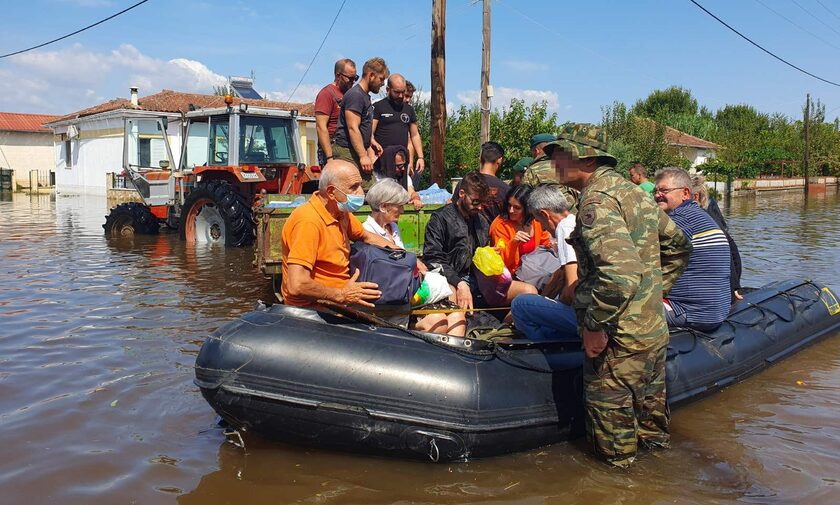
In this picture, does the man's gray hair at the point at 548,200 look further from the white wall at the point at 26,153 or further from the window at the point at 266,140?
the white wall at the point at 26,153

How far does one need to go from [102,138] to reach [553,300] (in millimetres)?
29456

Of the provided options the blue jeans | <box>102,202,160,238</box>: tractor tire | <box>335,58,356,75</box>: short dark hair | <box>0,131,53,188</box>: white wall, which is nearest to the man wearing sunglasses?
<box>335,58,356,75</box>: short dark hair

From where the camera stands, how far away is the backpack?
423cm

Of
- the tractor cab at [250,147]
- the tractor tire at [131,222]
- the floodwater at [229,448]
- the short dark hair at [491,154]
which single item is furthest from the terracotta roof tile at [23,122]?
the short dark hair at [491,154]

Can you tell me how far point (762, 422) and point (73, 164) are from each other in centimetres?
3388

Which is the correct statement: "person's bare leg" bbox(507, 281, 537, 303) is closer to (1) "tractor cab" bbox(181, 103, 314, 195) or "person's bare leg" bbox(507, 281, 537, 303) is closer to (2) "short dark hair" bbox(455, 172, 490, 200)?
(2) "short dark hair" bbox(455, 172, 490, 200)

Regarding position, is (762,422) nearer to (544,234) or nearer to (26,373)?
(544,234)

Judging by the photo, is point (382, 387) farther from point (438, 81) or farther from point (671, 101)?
point (671, 101)

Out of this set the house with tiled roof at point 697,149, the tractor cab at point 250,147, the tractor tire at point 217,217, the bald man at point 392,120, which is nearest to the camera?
the bald man at point 392,120

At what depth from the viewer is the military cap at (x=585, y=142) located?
370 centimetres

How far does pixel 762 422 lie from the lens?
4.54m

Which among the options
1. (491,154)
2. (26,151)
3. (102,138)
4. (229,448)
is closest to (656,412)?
(229,448)

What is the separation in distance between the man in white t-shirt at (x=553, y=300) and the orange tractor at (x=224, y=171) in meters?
7.63

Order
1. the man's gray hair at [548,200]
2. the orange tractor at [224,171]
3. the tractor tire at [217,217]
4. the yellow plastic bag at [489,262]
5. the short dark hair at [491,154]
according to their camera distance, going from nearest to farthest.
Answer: the man's gray hair at [548,200], the yellow plastic bag at [489,262], the short dark hair at [491,154], the tractor tire at [217,217], the orange tractor at [224,171]
